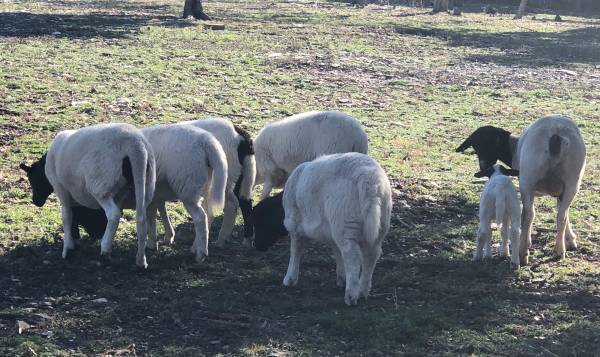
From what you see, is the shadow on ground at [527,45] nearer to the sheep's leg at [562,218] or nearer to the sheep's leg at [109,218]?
the sheep's leg at [562,218]

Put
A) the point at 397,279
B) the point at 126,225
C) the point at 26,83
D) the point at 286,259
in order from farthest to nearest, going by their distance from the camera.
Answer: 1. the point at 26,83
2. the point at 126,225
3. the point at 286,259
4. the point at 397,279

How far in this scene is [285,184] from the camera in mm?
9148

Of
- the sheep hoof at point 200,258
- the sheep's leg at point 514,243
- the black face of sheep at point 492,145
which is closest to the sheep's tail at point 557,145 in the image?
the sheep's leg at point 514,243

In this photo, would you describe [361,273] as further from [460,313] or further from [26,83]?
[26,83]

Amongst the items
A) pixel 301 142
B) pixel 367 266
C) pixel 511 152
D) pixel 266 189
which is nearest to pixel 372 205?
pixel 367 266

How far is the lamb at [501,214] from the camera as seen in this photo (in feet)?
29.0

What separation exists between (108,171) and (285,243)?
2177 mm

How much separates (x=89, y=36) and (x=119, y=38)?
67 centimetres

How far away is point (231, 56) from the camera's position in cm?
2128

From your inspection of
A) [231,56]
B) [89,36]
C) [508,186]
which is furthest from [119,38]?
[508,186]

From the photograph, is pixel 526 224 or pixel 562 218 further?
pixel 562 218

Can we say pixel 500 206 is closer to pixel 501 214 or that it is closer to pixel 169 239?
pixel 501 214

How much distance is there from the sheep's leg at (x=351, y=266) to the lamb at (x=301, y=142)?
2.43 m

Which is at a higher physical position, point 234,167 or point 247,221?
point 234,167
